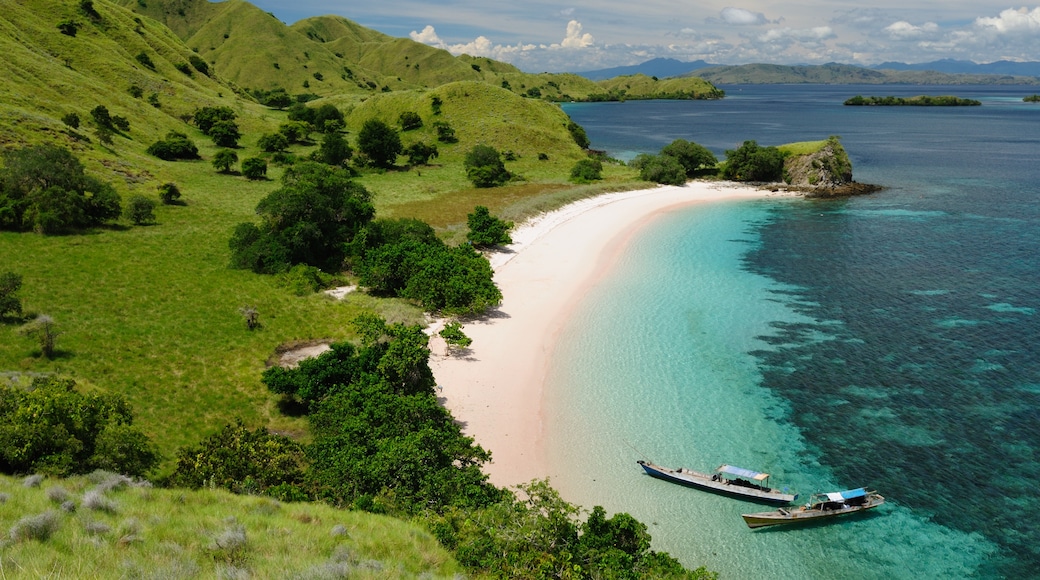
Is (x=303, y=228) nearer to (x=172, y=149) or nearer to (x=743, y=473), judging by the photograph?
(x=743, y=473)

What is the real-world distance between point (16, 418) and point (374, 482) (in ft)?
36.0

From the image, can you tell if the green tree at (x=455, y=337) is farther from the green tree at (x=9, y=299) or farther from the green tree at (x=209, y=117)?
the green tree at (x=209, y=117)

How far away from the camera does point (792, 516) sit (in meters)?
21.8

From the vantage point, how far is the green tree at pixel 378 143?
88.9m

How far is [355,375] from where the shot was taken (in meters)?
27.4

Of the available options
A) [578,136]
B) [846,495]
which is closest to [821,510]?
[846,495]

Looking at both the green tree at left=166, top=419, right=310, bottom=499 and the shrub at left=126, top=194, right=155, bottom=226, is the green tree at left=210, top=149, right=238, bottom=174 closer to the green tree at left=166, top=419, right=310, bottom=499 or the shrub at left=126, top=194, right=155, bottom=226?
the shrub at left=126, top=194, right=155, bottom=226

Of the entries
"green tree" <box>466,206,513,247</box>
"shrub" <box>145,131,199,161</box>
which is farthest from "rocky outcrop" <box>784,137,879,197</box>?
"shrub" <box>145,131,199,161</box>

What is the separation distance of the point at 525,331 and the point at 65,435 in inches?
1000

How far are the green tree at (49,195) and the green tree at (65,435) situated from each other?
3033 cm

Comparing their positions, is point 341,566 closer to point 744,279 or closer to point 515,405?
point 515,405

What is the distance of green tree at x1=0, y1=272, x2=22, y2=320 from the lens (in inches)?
1149

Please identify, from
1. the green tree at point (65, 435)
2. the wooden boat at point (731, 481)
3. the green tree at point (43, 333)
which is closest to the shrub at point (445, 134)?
the green tree at point (43, 333)

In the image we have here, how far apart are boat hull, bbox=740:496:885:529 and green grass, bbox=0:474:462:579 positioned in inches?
516
